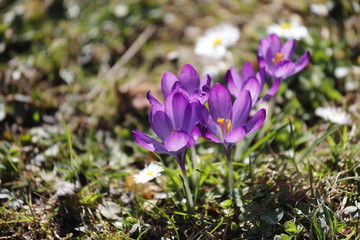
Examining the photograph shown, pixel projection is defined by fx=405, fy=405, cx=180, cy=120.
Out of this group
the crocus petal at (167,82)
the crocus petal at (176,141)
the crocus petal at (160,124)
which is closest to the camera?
the crocus petal at (176,141)

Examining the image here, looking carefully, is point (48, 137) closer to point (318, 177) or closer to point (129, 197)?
point (129, 197)

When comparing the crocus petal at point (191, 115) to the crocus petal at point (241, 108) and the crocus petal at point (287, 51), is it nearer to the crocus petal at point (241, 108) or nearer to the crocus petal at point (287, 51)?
the crocus petal at point (241, 108)

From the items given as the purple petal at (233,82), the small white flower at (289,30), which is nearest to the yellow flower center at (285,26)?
the small white flower at (289,30)

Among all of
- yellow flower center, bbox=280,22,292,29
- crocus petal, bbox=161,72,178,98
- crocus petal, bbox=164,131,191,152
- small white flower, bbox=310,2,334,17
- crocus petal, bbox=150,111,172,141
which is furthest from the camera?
small white flower, bbox=310,2,334,17

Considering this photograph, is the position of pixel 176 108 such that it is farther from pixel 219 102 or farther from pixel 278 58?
pixel 278 58

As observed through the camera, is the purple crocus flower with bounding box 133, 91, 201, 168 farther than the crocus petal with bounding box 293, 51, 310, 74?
No

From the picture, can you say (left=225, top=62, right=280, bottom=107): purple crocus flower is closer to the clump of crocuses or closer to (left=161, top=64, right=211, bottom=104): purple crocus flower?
the clump of crocuses

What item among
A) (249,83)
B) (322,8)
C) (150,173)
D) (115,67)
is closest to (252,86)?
(249,83)

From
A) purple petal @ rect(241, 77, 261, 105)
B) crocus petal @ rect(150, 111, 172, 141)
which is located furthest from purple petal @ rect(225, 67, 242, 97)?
crocus petal @ rect(150, 111, 172, 141)
